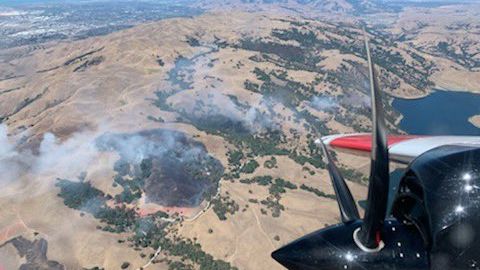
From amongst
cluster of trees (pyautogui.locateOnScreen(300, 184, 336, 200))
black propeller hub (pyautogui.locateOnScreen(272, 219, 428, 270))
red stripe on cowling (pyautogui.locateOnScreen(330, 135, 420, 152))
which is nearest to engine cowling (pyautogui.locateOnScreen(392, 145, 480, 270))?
black propeller hub (pyautogui.locateOnScreen(272, 219, 428, 270))

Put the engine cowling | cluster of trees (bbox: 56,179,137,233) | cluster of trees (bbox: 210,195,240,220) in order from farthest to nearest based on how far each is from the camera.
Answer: cluster of trees (bbox: 210,195,240,220)
cluster of trees (bbox: 56,179,137,233)
the engine cowling

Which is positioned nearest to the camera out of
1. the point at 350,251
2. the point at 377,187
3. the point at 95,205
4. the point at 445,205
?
the point at 445,205

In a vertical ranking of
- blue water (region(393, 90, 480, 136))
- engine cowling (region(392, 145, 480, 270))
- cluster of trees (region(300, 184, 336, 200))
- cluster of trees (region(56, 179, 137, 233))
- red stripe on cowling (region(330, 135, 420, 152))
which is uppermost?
engine cowling (region(392, 145, 480, 270))

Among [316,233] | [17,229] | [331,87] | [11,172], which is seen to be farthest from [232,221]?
[331,87]

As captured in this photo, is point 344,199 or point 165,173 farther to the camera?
point 165,173

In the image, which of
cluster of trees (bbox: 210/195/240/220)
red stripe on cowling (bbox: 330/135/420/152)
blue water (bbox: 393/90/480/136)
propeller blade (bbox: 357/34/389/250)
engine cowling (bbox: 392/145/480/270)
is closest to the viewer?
engine cowling (bbox: 392/145/480/270)

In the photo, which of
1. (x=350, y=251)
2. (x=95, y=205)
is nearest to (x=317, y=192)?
(x=95, y=205)

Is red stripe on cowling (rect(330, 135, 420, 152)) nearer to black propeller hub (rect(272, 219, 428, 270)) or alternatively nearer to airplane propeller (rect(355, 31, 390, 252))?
black propeller hub (rect(272, 219, 428, 270))

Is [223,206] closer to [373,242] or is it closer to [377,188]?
[373,242]
